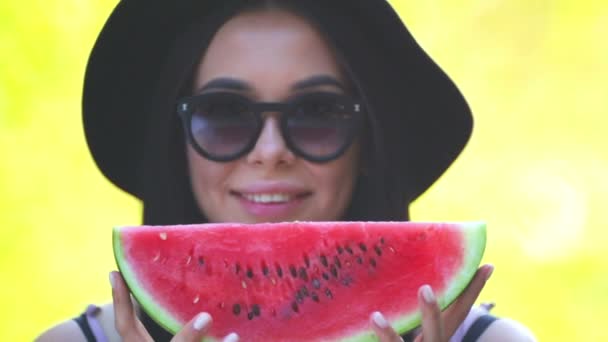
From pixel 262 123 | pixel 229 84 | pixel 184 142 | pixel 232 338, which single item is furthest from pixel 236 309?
pixel 184 142

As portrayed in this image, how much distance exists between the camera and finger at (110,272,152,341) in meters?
1.65

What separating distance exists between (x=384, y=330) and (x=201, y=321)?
0.40 metres

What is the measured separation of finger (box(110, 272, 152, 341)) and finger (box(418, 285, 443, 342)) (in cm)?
64

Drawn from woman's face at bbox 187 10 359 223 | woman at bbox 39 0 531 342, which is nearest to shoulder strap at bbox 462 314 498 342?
woman at bbox 39 0 531 342

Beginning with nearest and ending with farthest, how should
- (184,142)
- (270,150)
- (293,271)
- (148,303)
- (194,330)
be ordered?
1. (194,330)
2. (148,303)
3. (293,271)
4. (270,150)
5. (184,142)

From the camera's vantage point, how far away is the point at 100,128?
7.94ft

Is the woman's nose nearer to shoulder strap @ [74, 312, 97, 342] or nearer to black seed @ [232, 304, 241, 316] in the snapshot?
black seed @ [232, 304, 241, 316]

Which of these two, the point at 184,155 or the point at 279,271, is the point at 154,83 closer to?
the point at 184,155

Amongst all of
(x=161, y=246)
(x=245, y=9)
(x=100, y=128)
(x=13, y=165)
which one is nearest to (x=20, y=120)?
(x=13, y=165)

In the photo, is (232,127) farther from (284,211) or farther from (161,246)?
(161,246)

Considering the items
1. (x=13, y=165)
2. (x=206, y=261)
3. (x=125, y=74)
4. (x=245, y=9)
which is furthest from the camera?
(x=13, y=165)

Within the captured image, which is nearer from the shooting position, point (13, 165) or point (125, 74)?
point (125, 74)

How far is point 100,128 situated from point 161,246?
2.66ft

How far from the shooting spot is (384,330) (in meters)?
1.56
